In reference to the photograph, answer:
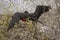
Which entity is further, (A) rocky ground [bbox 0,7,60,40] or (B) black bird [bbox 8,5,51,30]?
(B) black bird [bbox 8,5,51,30]

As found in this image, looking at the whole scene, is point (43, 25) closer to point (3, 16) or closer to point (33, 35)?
point (33, 35)

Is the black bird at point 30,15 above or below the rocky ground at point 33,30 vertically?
above

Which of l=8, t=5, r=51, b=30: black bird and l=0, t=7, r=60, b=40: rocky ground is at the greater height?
l=8, t=5, r=51, b=30: black bird

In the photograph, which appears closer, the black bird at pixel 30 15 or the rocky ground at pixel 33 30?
the rocky ground at pixel 33 30

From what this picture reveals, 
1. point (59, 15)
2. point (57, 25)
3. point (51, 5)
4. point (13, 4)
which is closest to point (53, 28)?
point (57, 25)

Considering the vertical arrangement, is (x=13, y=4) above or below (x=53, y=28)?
above

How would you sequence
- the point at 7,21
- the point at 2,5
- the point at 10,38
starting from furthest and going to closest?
the point at 2,5 → the point at 7,21 → the point at 10,38

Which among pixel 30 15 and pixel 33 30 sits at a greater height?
pixel 30 15

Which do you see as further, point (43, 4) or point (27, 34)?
point (43, 4)

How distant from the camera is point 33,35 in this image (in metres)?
3.22

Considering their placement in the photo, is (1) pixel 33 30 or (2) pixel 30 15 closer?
(1) pixel 33 30

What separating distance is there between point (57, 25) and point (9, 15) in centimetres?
80

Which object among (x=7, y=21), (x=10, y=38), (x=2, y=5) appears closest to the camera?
(x=10, y=38)

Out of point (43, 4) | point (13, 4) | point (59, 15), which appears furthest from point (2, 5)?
point (59, 15)
